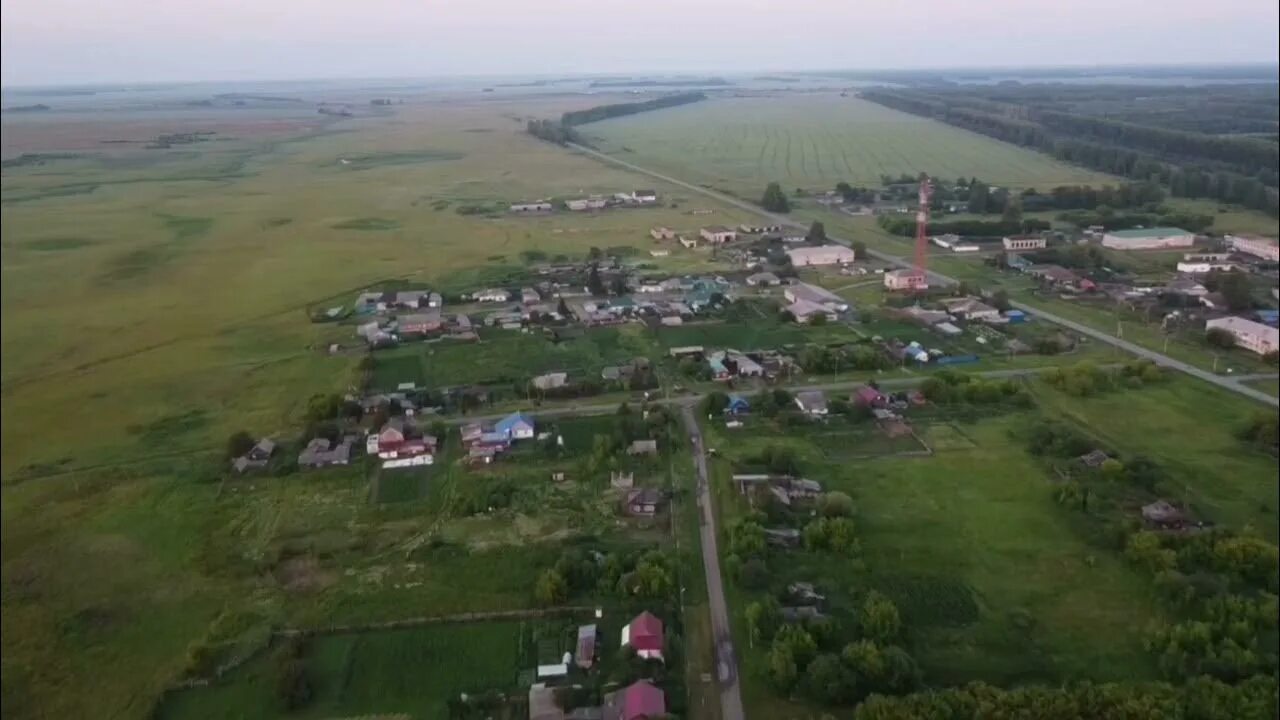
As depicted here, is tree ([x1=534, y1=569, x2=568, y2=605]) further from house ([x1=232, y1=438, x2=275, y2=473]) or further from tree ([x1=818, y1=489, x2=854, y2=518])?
house ([x1=232, y1=438, x2=275, y2=473])

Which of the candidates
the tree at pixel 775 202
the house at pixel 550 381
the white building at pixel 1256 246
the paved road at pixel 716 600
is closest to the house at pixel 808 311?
the house at pixel 550 381

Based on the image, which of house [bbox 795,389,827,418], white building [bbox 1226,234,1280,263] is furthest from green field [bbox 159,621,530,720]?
white building [bbox 1226,234,1280,263]

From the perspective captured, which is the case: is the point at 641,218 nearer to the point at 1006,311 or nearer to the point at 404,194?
the point at 404,194

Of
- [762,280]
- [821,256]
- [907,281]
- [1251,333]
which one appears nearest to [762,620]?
[1251,333]

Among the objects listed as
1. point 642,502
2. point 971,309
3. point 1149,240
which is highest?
point 1149,240

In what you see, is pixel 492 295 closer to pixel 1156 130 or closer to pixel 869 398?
pixel 869 398

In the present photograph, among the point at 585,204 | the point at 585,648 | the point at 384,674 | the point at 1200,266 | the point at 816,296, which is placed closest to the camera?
the point at 384,674
